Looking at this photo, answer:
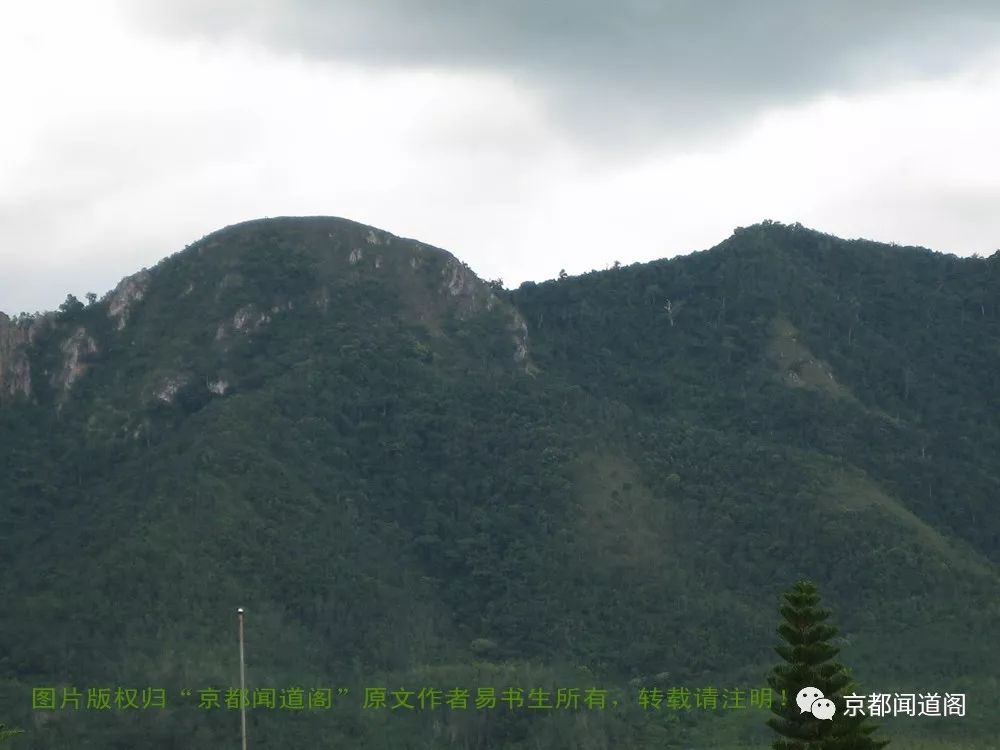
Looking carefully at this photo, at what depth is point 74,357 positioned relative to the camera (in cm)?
11925

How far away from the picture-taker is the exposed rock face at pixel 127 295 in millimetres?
123000

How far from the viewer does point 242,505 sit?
332ft

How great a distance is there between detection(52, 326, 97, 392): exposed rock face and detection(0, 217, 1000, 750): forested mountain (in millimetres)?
287

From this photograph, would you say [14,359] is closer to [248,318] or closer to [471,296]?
[248,318]

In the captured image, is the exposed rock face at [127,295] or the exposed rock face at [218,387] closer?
the exposed rock face at [218,387]

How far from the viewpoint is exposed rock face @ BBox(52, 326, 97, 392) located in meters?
118

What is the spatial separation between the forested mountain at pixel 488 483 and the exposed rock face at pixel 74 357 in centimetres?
29

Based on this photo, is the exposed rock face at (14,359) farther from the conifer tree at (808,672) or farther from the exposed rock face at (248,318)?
the conifer tree at (808,672)

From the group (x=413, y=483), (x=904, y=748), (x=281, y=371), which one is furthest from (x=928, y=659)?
(x=281, y=371)

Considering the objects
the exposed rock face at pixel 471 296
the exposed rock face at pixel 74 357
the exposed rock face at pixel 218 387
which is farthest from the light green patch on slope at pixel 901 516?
the exposed rock face at pixel 74 357

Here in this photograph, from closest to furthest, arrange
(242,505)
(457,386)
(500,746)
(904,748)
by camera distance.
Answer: (904,748) → (500,746) → (242,505) → (457,386)

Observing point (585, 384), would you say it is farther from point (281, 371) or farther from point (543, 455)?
point (281, 371)

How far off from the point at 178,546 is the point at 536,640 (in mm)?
23235

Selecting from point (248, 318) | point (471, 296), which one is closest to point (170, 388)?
point (248, 318)
